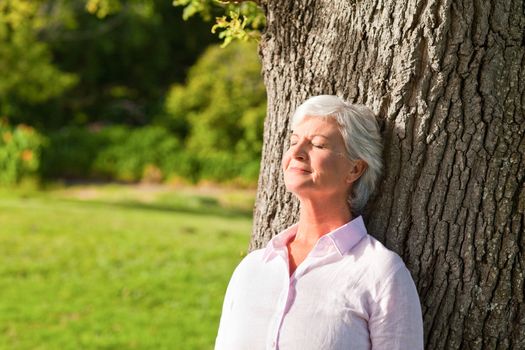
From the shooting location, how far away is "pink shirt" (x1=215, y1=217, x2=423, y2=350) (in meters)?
2.42

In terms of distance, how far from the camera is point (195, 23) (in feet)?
73.6

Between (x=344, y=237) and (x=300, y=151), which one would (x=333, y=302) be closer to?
(x=344, y=237)

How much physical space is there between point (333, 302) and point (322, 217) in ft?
0.98

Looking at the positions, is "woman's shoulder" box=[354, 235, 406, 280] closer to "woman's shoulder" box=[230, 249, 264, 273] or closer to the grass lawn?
"woman's shoulder" box=[230, 249, 264, 273]

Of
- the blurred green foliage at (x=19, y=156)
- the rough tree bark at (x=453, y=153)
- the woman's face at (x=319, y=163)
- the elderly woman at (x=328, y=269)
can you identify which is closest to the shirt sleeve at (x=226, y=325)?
the elderly woman at (x=328, y=269)

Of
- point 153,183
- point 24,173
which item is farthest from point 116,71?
point 24,173

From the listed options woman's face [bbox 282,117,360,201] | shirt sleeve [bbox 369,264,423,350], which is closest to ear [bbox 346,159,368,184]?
woman's face [bbox 282,117,360,201]

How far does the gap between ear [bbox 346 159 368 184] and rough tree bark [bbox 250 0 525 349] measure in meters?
0.11

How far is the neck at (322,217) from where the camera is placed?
2648mm

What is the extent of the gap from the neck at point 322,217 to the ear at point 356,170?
76 mm

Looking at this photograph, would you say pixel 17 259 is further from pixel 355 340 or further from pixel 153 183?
pixel 153 183

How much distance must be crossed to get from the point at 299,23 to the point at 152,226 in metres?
7.73

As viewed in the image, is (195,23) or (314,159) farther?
(195,23)

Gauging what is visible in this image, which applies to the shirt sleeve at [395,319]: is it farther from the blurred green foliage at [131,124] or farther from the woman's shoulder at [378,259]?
the blurred green foliage at [131,124]
